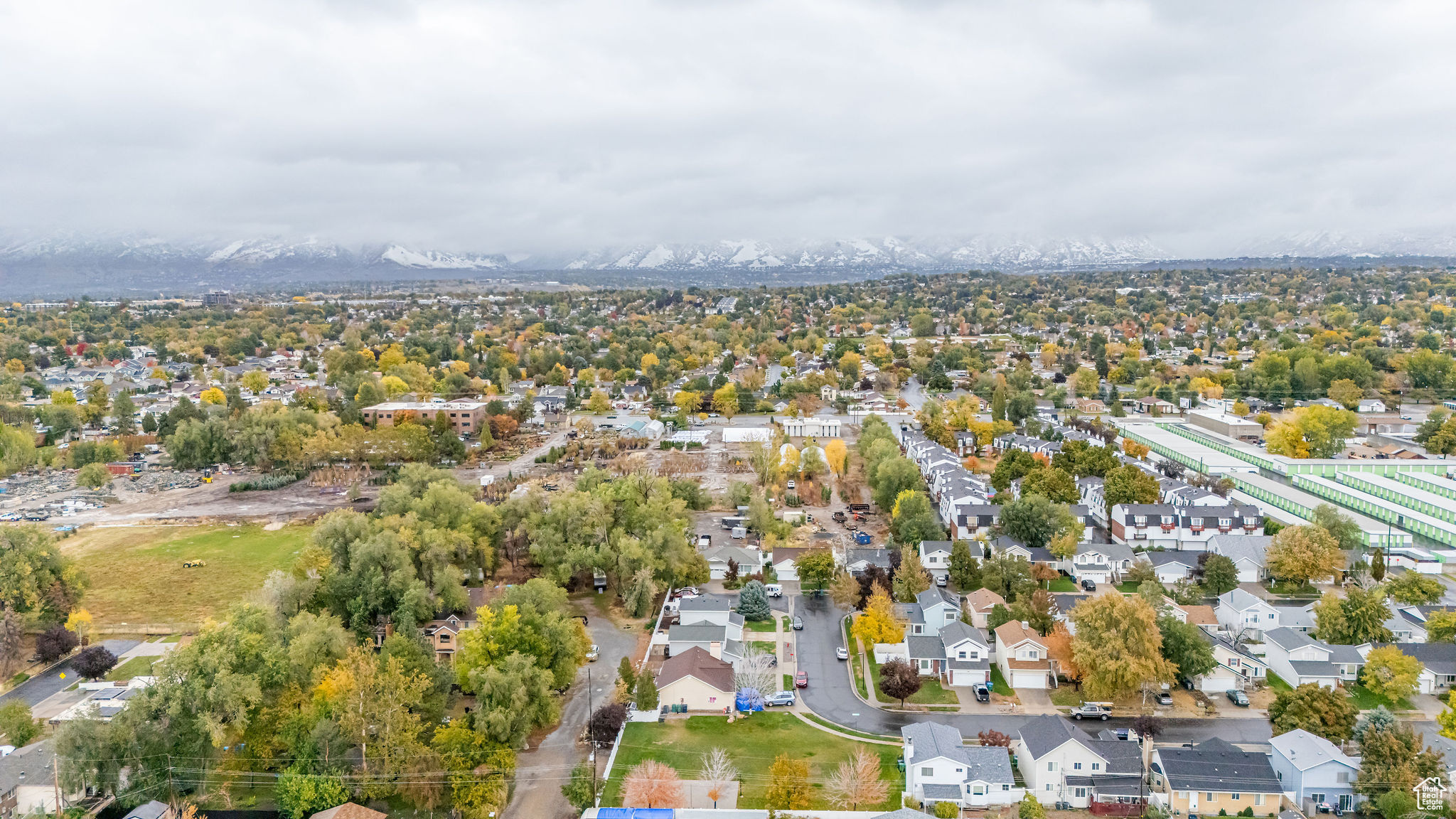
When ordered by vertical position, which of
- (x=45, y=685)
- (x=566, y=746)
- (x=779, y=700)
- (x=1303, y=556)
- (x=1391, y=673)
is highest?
(x=1303, y=556)

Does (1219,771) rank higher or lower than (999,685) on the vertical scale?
higher

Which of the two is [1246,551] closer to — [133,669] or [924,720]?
[924,720]

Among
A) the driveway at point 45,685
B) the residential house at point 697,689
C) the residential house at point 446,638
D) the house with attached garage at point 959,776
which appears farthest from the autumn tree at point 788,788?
the driveway at point 45,685

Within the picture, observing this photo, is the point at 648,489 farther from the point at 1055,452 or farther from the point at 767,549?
the point at 1055,452

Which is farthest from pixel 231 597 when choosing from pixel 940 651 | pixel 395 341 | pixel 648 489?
pixel 395 341

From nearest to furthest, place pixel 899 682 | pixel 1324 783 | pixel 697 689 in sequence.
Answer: pixel 1324 783
pixel 899 682
pixel 697 689

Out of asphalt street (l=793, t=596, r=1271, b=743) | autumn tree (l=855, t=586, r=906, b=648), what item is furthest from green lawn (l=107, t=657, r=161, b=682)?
autumn tree (l=855, t=586, r=906, b=648)

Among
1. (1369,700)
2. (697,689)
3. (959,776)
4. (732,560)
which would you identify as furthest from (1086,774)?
(732,560)
